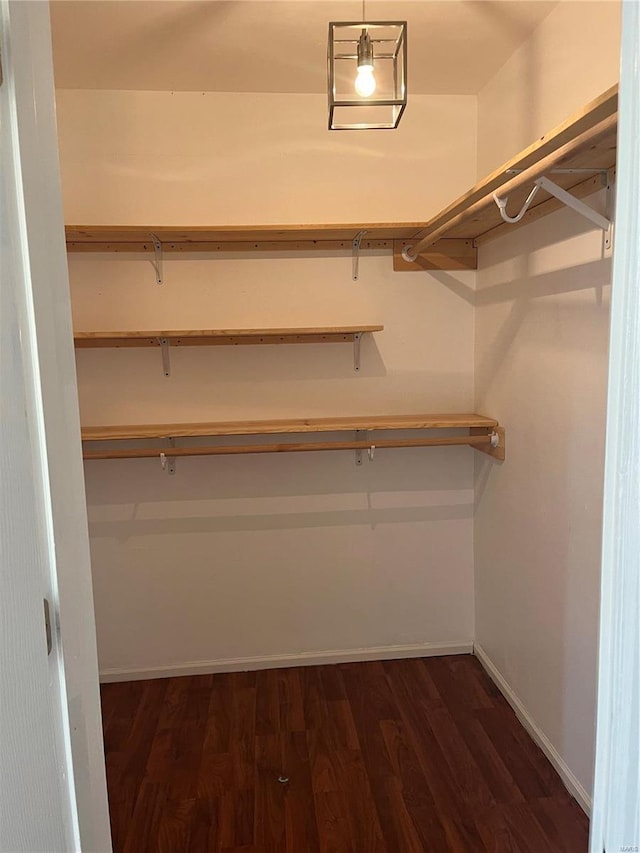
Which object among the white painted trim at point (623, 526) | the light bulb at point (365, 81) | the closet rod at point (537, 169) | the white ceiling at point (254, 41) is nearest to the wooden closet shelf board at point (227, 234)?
the closet rod at point (537, 169)

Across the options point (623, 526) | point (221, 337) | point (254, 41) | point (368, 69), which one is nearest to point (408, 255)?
point (221, 337)

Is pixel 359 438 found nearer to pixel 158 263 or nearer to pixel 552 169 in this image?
pixel 158 263

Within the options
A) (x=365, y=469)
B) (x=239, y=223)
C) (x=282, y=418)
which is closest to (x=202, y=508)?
(x=282, y=418)

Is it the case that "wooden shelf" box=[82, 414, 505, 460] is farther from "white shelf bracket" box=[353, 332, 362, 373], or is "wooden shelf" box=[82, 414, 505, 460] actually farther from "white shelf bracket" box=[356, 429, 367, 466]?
"white shelf bracket" box=[353, 332, 362, 373]

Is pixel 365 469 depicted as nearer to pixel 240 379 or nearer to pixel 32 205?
pixel 240 379

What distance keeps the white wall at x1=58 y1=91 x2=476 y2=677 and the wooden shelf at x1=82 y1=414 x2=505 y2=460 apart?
12cm

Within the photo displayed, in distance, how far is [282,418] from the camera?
2.75 meters

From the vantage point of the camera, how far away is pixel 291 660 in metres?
2.89

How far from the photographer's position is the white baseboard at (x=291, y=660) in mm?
2814

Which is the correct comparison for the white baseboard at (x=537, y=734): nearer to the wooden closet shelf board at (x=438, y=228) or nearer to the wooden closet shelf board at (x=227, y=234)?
the wooden closet shelf board at (x=438, y=228)

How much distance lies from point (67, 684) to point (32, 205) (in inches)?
25.2

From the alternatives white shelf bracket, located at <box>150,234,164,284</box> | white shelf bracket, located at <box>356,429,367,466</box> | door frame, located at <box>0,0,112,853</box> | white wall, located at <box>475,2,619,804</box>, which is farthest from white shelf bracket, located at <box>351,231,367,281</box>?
door frame, located at <box>0,0,112,853</box>

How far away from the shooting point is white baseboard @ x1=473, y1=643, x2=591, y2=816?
1.99m

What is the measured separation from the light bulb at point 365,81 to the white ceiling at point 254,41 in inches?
25.8
